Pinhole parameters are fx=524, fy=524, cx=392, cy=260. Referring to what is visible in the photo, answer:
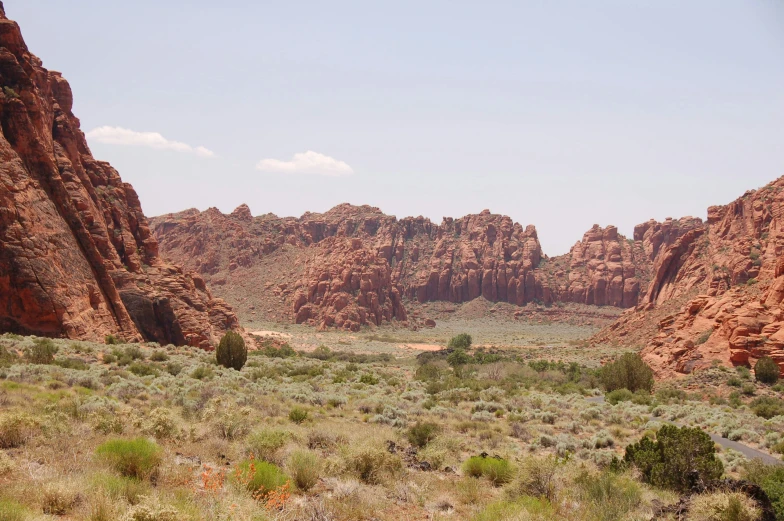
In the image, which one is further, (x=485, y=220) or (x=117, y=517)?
(x=485, y=220)

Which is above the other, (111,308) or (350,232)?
(350,232)

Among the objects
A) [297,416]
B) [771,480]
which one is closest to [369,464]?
[297,416]

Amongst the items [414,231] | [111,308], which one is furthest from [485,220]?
[111,308]

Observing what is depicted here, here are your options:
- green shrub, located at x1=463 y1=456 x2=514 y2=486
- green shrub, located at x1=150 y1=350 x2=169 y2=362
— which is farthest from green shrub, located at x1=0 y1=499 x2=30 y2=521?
green shrub, located at x1=150 y1=350 x2=169 y2=362

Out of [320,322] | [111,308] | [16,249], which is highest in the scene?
[16,249]

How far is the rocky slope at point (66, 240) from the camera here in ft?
97.5

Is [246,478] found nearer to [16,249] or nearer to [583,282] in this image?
[16,249]

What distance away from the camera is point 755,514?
799cm

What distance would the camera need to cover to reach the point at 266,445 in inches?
408

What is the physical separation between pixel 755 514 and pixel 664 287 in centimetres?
7250

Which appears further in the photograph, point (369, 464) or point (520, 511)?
point (369, 464)

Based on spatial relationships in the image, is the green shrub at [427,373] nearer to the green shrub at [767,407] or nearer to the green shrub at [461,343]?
the green shrub at [767,407]

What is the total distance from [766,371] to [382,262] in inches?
3009

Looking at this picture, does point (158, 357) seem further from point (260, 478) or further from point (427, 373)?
point (260, 478)
